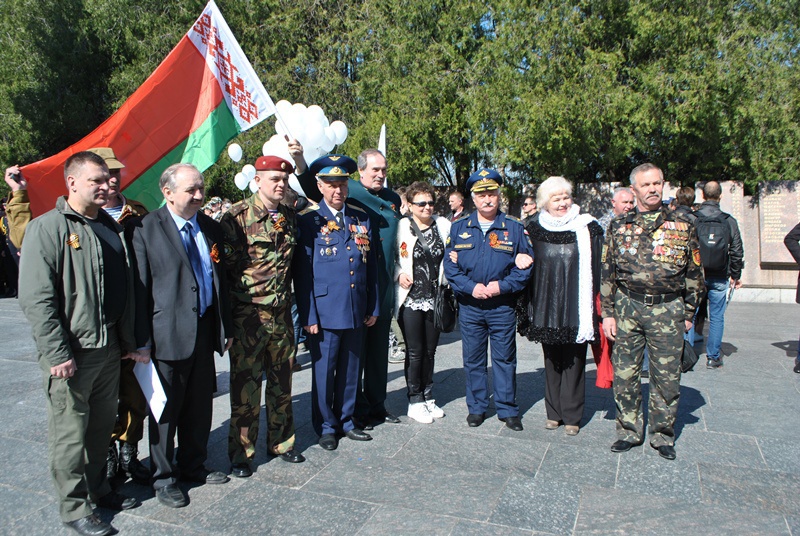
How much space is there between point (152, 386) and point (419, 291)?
2280mm

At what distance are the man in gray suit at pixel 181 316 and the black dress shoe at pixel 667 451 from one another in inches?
113

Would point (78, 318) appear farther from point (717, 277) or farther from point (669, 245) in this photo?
point (717, 277)

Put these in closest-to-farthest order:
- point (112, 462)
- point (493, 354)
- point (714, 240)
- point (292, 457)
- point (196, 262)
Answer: point (196, 262) < point (112, 462) < point (292, 457) < point (493, 354) < point (714, 240)

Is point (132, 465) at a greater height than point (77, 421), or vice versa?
point (77, 421)

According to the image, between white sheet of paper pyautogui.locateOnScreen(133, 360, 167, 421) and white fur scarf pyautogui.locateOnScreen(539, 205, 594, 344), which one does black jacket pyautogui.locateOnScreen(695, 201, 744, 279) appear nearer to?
white fur scarf pyautogui.locateOnScreen(539, 205, 594, 344)

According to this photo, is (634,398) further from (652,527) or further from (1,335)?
(1,335)

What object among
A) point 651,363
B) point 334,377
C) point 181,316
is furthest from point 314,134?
point 651,363

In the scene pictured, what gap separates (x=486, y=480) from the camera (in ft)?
12.9

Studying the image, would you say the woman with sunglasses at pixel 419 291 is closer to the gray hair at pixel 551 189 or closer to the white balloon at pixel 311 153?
the gray hair at pixel 551 189

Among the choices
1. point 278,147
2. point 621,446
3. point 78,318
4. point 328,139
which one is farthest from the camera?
point 328,139

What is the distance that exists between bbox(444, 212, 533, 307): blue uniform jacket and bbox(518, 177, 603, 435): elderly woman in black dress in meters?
0.15

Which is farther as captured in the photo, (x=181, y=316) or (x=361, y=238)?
(x=361, y=238)

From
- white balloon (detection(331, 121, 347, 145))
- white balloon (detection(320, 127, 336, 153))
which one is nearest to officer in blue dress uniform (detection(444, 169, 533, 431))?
white balloon (detection(320, 127, 336, 153))

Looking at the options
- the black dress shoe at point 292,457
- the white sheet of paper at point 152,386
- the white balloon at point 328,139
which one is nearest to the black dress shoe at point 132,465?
the white sheet of paper at point 152,386
